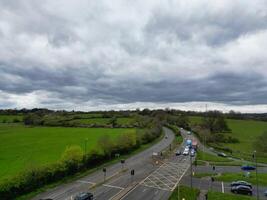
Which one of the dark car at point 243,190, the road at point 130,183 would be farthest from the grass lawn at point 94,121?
the dark car at point 243,190

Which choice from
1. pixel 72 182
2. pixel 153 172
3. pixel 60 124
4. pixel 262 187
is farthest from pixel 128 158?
pixel 60 124

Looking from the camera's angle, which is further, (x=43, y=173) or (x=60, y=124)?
(x=60, y=124)

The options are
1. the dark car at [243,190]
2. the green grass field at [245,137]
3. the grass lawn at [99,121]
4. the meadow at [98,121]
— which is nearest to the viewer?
the dark car at [243,190]

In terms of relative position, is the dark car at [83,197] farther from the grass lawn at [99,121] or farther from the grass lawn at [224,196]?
the grass lawn at [99,121]

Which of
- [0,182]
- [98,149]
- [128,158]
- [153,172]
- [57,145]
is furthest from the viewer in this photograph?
[57,145]

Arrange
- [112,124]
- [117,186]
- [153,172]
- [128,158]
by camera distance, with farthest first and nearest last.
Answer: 1. [112,124]
2. [128,158]
3. [153,172]
4. [117,186]

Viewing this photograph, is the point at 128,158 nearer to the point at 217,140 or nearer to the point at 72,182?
the point at 72,182

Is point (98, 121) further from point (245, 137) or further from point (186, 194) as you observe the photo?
point (186, 194)

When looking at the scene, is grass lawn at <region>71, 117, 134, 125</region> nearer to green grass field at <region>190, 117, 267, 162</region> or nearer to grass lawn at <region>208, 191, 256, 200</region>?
green grass field at <region>190, 117, 267, 162</region>

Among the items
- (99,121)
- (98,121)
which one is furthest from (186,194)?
(99,121)
